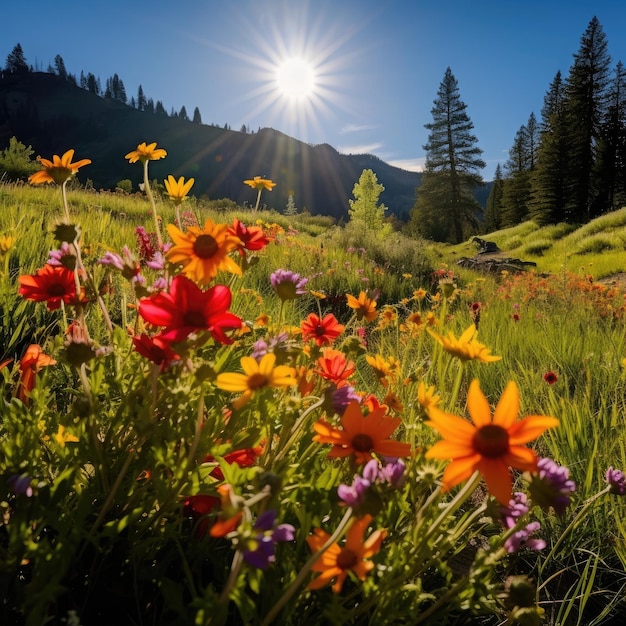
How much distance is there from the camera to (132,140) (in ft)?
290

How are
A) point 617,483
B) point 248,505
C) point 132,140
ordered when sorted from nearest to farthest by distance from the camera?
point 248,505 < point 617,483 < point 132,140

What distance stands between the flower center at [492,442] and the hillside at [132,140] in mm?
76168

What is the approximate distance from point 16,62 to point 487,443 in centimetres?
12887

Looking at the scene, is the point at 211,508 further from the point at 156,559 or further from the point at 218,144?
the point at 218,144

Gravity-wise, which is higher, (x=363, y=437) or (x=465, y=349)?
(x=465, y=349)

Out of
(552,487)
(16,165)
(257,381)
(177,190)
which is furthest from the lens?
(16,165)

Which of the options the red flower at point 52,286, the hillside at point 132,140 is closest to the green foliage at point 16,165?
the red flower at point 52,286

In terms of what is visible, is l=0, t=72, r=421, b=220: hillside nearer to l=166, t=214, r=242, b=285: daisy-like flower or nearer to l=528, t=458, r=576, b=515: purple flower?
l=166, t=214, r=242, b=285: daisy-like flower

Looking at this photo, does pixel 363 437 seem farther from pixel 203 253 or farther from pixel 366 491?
pixel 203 253

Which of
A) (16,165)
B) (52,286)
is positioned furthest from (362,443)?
(16,165)

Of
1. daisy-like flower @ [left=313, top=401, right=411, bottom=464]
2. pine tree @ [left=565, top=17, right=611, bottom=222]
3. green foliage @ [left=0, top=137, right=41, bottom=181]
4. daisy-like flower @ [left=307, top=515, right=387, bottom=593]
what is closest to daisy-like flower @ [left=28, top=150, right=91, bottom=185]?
daisy-like flower @ [left=313, top=401, right=411, bottom=464]

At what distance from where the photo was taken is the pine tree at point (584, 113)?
26.5 meters

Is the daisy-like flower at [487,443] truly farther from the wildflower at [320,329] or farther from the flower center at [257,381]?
the wildflower at [320,329]

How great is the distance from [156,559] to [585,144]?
32764 millimetres
